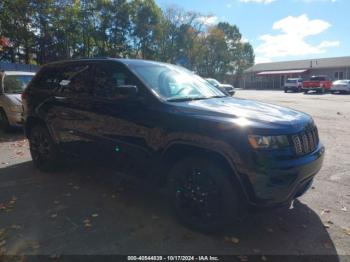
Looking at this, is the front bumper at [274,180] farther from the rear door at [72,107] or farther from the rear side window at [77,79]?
the rear side window at [77,79]

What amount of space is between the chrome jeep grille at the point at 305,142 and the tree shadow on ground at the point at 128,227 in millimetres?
944

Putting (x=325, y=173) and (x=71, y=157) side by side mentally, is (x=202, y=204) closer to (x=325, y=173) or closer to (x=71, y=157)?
(x=71, y=157)

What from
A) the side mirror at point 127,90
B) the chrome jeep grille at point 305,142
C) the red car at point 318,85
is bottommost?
the chrome jeep grille at point 305,142

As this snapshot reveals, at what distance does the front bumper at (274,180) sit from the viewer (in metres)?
3.03

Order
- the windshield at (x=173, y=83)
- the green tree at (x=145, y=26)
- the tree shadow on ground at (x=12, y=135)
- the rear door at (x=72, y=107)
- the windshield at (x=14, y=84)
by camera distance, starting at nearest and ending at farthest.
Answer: the windshield at (x=173, y=83) < the rear door at (x=72, y=107) < the tree shadow on ground at (x=12, y=135) < the windshield at (x=14, y=84) < the green tree at (x=145, y=26)

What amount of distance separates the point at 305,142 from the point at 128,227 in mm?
2163

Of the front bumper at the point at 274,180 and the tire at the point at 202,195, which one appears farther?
the tire at the point at 202,195

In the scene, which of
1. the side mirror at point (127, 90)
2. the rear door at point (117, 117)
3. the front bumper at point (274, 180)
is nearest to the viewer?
the front bumper at point (274, 180)

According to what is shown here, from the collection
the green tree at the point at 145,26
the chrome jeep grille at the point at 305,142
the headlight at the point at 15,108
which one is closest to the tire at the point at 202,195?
the chrome jeep grille at the point at 305,142

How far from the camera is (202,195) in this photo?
11.3ft

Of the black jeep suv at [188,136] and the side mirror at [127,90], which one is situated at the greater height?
the side mirror at [127,90]

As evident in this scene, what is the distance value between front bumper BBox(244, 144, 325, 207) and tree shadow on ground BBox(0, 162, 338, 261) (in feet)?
1.74

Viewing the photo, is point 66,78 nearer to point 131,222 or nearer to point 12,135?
point 131,222

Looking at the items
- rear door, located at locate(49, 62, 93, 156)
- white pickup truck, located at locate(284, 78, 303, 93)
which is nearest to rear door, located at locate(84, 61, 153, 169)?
rear door, located at locate(49, 62, 93, 156)
